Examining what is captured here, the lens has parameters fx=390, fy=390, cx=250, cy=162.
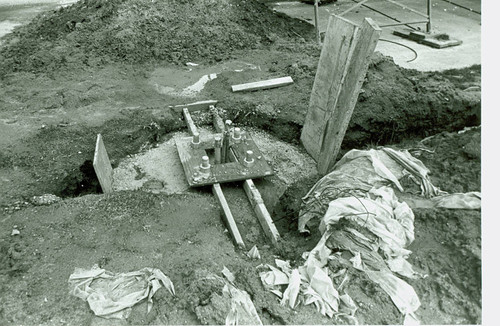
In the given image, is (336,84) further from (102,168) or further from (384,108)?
(102,168)

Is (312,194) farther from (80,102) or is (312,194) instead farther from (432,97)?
(80,102)

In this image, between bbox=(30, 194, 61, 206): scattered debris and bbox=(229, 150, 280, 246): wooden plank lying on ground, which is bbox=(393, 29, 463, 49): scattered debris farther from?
bbox=(30, 194, 61, 206): scattered debris

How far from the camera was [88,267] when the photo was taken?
3463mm

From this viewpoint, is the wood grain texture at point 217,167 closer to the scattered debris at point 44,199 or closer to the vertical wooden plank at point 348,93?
the vertical wooden plank at point 348,93

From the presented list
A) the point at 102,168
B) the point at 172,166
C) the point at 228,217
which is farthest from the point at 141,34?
the point at 228,217

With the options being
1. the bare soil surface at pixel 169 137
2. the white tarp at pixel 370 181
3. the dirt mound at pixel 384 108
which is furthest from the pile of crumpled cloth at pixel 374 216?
the dirt mound at pixel 384 108

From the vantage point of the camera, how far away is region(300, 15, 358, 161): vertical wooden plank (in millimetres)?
4711

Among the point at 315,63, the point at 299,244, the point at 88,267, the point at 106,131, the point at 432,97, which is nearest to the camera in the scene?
the point at 88,267

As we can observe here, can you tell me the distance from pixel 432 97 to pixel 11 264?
18.9ft

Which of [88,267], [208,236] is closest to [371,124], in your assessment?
[208,236]

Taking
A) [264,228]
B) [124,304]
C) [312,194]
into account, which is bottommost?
[264,228]

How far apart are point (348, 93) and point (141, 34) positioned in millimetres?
4828

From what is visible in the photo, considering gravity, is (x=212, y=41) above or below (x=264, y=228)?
above

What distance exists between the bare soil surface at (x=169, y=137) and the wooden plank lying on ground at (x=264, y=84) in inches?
3.9
